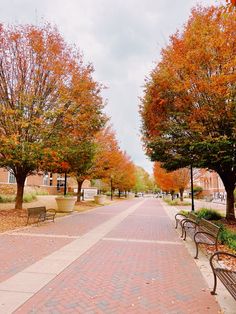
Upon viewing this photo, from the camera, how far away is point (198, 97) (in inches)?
527

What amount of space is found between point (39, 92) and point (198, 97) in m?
9.19

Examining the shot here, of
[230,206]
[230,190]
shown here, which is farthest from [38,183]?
[230,206]

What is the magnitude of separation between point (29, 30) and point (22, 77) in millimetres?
2742

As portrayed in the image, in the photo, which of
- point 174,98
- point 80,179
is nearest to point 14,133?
point 174,98

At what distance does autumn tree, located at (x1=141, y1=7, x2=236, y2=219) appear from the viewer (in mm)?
12315

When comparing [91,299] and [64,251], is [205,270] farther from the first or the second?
[64,251]

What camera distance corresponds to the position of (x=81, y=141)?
62.3 ft

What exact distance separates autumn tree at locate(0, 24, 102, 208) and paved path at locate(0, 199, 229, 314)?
7.48 metres

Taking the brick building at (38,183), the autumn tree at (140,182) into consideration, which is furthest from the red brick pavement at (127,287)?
the autumn tree at (140,182)

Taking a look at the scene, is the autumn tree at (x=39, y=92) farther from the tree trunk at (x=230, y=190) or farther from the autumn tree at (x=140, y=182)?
the autumn tree at (x=140, y=182)

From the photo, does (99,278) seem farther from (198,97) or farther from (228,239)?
(198,97)

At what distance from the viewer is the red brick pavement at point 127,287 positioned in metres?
4.46

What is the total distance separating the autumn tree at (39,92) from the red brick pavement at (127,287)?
969 cm

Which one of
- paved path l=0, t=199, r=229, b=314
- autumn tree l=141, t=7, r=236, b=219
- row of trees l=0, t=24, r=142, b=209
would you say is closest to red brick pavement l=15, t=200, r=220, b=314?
paved path l=0, t=199, r=229, b=314
